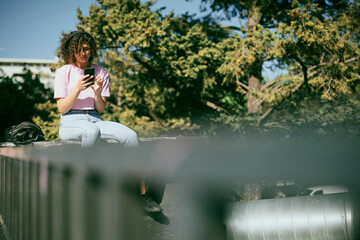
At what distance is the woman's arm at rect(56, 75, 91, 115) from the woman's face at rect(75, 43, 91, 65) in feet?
1.16

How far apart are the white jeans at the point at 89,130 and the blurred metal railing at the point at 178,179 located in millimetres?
1322

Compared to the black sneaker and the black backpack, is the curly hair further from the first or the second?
the black sneaker

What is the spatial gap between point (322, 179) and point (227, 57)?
Result: 9.35m

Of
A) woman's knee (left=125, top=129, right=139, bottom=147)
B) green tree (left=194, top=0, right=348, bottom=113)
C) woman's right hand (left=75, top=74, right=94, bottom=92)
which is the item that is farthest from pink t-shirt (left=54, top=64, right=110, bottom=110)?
green tree (left=194, top=0, right=348, bottom=113)

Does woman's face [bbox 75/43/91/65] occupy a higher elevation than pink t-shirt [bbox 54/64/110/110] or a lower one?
higher

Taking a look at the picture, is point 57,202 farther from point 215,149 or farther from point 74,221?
point 215,149

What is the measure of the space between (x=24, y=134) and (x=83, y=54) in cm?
93

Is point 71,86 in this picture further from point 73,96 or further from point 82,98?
point 73,96

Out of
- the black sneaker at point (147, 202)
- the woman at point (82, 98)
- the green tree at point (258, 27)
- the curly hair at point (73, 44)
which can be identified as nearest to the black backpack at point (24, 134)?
the woman at point (82, 98)

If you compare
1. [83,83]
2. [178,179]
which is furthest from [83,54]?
[178,179]

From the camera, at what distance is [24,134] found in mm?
3400

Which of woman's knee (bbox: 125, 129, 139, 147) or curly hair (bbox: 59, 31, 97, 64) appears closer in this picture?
woman's knee (bbox: 125, 129, 139, 147)

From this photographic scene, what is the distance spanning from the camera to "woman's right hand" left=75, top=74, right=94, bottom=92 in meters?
2.96

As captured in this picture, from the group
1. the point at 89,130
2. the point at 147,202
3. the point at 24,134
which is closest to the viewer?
the point at 147,202
